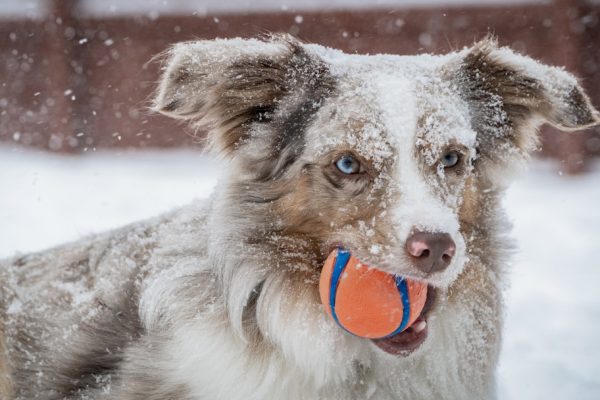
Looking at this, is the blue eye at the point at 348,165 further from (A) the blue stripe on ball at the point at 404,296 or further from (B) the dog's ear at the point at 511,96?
(B) the dog's ear at the point at 511,96

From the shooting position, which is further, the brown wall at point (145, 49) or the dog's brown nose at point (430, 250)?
the brown wall at point (145, 49)

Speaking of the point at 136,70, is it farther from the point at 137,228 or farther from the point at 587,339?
the point at 587,339

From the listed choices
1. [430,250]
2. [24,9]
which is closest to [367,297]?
[430,250]

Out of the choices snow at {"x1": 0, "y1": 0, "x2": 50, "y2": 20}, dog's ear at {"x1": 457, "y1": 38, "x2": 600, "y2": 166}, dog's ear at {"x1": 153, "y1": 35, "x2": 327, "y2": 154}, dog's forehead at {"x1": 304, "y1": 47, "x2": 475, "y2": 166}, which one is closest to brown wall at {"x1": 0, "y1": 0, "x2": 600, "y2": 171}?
snow at {"x1": 0, "y1": 0, "x2": 50, "y2": 20}

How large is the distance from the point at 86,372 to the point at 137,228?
91 cm

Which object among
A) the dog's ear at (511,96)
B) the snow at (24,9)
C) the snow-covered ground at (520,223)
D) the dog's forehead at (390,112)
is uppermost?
the snow at (24,9)

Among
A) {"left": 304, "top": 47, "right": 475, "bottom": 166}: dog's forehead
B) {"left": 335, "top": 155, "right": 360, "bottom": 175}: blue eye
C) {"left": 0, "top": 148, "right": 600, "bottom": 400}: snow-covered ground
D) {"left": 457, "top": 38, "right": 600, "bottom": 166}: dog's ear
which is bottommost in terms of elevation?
{"left": 0, "top": 148, "right": 600, "bottom": 400}: snow-covered ground

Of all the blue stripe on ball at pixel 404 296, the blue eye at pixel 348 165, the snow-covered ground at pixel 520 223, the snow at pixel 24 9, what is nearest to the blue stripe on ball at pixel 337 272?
the blue stripe on ball at pixel 404 296

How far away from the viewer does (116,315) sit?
368 cm

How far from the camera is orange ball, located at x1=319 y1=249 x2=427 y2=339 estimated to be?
2.91 meters

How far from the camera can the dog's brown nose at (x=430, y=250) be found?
2713 mm

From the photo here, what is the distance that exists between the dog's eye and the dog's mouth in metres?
0.57

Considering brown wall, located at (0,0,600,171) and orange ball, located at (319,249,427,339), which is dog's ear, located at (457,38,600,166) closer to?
orange ball, located at (319,249,427,339)

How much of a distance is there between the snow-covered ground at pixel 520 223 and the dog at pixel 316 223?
432 mm
